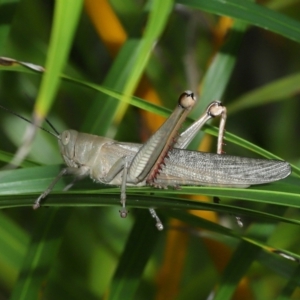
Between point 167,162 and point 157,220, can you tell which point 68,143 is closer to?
point 167,162

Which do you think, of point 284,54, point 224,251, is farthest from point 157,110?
point 284,54

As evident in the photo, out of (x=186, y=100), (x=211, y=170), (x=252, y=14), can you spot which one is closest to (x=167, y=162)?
(x=211, y=170)

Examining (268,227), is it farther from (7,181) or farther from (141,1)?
(141,1)

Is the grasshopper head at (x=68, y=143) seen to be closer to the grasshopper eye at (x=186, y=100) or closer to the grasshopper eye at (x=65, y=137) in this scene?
the grasshopper eye at (x=65, y=137)

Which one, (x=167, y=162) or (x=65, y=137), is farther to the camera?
(x=65, y=137)

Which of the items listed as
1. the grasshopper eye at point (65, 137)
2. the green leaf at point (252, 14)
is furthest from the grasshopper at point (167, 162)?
the green leaf at point (252, 14)

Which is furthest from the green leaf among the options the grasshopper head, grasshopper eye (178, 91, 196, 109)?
the grasshopper head

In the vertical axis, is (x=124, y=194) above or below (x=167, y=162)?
below
